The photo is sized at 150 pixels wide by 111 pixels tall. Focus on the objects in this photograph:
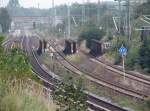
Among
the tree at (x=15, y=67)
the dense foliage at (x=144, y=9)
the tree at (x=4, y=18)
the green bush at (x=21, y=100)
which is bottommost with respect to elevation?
the tree at (x=4, y=18)

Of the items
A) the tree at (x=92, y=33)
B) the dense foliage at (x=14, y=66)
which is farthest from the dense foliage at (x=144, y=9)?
the dense foliage at (x=14, y=66)

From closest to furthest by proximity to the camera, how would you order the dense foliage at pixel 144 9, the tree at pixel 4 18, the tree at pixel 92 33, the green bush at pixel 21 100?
the green bush at pixel 21 100 < the dense foliage at pixel 144 9 < the tree at pixel 92 33 < the tree at pixel 4 18

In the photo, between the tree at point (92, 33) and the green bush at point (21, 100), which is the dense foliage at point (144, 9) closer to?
the tree at point (92, 33)

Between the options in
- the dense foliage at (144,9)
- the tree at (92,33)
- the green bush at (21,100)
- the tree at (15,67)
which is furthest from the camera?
the tree at (92,33)

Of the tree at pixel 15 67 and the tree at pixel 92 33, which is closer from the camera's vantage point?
the tree at pixel 15 67

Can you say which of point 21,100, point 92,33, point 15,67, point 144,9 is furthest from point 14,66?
point 92,33

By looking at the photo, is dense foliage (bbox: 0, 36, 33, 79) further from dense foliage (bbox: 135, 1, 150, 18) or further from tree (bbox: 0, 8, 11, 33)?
tree (bbox: 0, 8, 11, 33)

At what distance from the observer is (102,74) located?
34.2m

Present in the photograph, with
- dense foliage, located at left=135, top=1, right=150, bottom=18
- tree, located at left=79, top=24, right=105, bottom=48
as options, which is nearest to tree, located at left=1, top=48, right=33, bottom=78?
dense foliage, located at left=135, top=1, right=150, bottom=18

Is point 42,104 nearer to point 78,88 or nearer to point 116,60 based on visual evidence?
point 78,88

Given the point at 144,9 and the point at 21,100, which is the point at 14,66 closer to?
the point at 21,100

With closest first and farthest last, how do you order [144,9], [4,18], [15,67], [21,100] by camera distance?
[21,100] < [15,67] < [144,9] < [4,18]

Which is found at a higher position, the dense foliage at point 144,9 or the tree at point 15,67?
the tree at point 15,67

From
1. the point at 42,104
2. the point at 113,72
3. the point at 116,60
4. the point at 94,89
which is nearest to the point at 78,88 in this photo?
the point at 42,104
